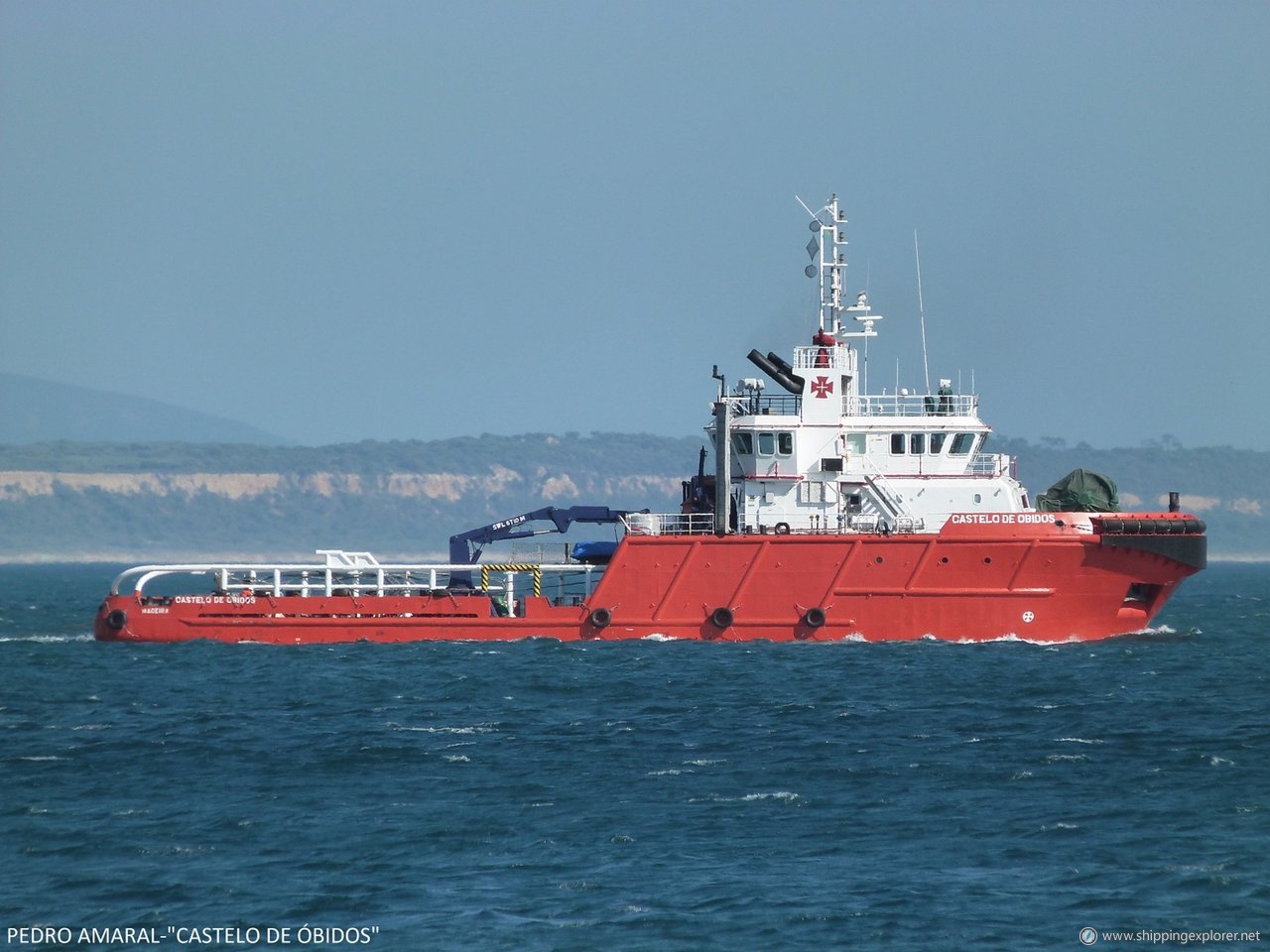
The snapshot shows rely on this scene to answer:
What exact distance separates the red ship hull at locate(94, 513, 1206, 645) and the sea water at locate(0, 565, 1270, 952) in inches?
42.7

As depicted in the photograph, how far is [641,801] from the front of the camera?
2259cm

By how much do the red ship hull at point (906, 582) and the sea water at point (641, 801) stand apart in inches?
42.7

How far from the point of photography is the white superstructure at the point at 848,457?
38344 mm

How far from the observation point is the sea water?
1797cm

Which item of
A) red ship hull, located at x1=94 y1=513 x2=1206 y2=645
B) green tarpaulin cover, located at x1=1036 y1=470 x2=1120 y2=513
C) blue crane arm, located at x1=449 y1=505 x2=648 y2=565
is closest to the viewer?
red ship hull, located at x1=94 y1=513 x2=1206 y2=645

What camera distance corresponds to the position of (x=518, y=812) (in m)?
22.1

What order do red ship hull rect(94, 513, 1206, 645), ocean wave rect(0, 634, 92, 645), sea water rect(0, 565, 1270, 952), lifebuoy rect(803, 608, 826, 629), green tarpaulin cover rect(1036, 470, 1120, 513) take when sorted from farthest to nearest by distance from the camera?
1. ocean wave rect(0, 634, 92, 645)
2. green tarpaulin cover rect(1036, 470, 1120, 513)
3. lifebuoy rect(803, 608, 826, 629)
4. red ship hull rect(94, 513, 1206, 645)
5. sea water rect(0, 565, 1270, 952)

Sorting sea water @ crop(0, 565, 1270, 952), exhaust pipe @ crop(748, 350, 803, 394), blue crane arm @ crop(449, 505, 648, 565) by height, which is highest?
exhaust pipe @ crop(748, 350, 803, 394)

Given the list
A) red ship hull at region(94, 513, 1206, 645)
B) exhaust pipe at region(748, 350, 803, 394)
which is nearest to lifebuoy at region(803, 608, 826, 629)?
red ship hull at region(94, 513, 1206, 645)

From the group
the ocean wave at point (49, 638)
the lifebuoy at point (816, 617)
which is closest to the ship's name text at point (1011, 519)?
the lifebuoy at point (816, 617)

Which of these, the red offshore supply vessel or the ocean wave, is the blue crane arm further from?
the ocean wave

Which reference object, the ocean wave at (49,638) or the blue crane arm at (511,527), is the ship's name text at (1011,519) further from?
the ocean wave at (49,638)

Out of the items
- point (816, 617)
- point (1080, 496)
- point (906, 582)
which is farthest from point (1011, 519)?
point (816, 617)

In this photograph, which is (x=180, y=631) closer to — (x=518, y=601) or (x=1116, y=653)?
(x=518, y=601)
